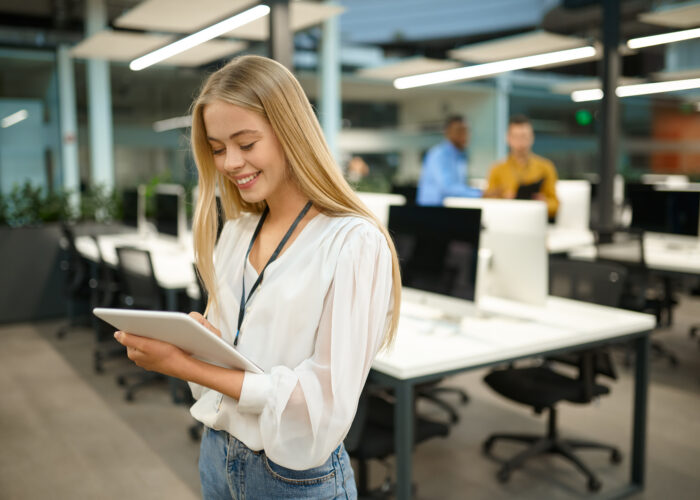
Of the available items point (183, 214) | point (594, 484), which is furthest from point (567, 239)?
point (183, 214)

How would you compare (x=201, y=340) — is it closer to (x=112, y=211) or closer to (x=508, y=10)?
(x=112, y=211)

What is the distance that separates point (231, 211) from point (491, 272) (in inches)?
74.5

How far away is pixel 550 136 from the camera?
12727 millimetres

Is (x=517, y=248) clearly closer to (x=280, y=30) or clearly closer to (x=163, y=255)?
(x=280, y=30)

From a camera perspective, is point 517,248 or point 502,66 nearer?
point 517,248

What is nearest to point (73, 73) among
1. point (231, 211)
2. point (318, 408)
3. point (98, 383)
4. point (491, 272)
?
point (98, 383)

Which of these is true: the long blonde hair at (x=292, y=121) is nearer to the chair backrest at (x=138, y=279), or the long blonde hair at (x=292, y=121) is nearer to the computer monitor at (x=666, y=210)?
the chair backrest at (x=138, y=279)

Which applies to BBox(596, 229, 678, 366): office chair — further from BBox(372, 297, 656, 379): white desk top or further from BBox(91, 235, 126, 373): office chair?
BBox(91, 235, 126, 373): office chair

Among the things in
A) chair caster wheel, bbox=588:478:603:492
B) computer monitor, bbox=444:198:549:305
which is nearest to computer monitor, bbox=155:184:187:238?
computer monitor, bbox=444:198:549:305

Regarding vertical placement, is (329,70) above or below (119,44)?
above

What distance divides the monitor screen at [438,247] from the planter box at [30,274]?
453cm

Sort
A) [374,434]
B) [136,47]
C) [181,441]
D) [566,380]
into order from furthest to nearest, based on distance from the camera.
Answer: [136,47], [181,441], [566,380], [374,434]

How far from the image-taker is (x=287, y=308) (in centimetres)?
107

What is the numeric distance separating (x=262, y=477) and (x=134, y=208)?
5.45m
